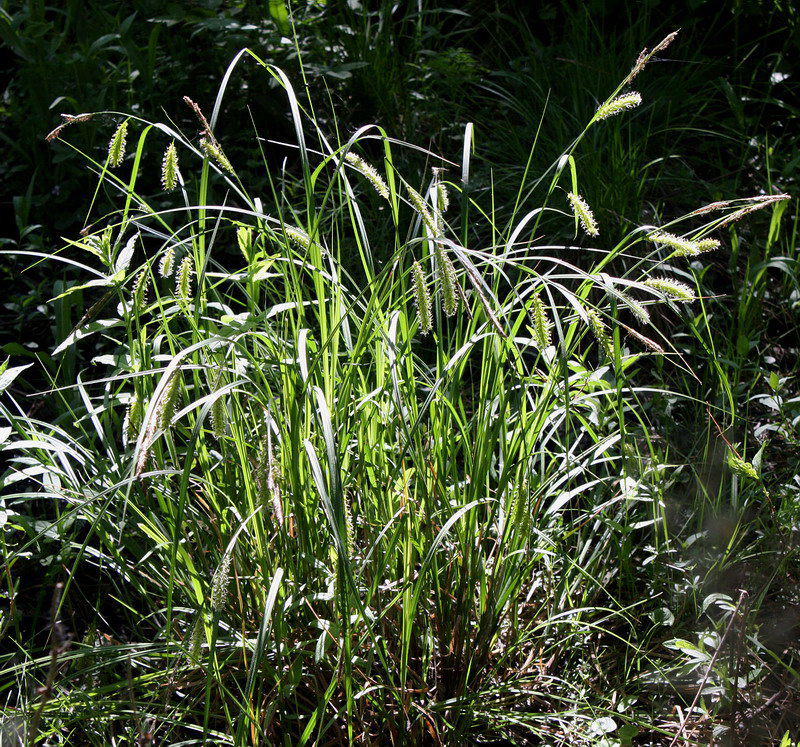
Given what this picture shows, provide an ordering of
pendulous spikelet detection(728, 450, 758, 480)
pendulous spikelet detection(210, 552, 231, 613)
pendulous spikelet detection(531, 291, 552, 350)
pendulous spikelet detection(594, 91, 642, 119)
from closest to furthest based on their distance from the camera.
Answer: pendulous spikelet detection(210, 552, 231, 613) → pendulous spikelet detection(531, 291, 552, 350) → pendulous spikelet detection(594, 91, 642, 119) → pendulous spikelet detection(728, 450, 758, 480)

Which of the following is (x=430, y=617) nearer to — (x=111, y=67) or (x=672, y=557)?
(x=672, y=557)

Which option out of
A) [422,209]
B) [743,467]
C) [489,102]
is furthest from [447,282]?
[489,102]

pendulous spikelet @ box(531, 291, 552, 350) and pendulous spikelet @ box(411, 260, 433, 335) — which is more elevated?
pendulous spikelet @ box(411, 260, 433, 335)

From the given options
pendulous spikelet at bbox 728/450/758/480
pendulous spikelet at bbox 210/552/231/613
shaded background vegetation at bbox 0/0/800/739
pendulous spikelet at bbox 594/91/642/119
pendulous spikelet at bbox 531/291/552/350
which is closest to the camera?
pendulous spikelet at bbox 210/552/231/613

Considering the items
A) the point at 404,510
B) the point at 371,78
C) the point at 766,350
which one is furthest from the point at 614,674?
the point at 371,78

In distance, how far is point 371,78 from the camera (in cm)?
306

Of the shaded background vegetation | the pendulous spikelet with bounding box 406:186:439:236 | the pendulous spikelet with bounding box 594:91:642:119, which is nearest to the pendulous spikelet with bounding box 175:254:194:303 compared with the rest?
the pendulous spikelet with bounding box 406:186:439:236

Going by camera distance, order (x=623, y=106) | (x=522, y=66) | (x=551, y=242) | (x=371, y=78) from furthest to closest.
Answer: (x=522, y=66)
(x=371, y=78)
(x=551, y=242)
(x=623, y=106)

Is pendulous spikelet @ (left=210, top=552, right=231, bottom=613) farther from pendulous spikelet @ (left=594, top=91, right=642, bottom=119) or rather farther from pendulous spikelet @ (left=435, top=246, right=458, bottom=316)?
pendulous spikelet @ (left=594, top=91, right=642, bottom=119)

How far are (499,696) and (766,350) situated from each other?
1.47 m

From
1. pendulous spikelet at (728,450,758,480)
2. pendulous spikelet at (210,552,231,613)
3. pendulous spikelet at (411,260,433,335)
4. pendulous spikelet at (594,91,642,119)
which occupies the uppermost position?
pendulous spikelet at (594,91,642,119)

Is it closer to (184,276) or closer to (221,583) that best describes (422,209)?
(184,276)

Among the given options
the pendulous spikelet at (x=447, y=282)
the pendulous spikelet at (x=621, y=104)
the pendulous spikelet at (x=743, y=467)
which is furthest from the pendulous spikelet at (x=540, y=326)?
the pendulous spikelet at (x=743, y=467)

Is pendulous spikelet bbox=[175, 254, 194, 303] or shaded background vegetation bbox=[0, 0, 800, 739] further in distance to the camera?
shaded background vegetation bbox=[0, 0, 800, 739]
